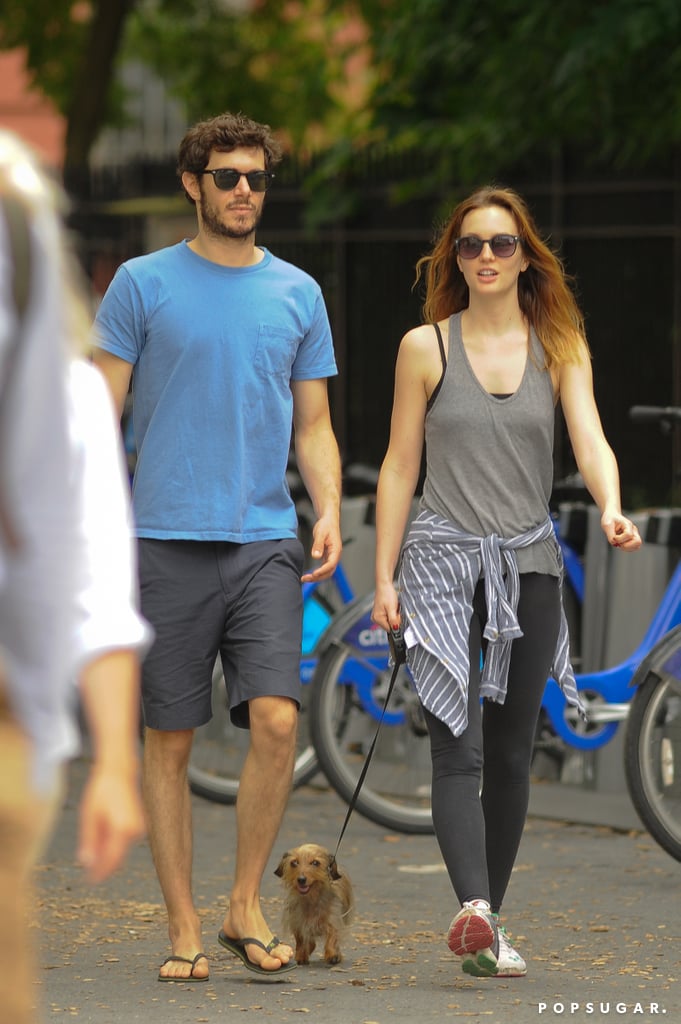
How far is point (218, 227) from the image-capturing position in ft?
16.9

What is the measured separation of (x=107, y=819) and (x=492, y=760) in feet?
9.55

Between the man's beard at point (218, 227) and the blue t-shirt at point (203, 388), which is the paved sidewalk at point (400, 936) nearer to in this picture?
the blue t-shirt at point (203, 388)

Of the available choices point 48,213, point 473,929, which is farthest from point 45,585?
point 473,929

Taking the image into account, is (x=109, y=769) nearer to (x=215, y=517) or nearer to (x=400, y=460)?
(x=215, y=517)

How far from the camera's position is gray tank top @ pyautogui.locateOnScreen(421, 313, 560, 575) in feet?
16.6

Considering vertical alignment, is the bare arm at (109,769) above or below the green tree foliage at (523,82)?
below

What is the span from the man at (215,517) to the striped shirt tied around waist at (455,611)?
0.29 metres

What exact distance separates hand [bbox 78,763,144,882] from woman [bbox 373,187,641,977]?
2.66 m

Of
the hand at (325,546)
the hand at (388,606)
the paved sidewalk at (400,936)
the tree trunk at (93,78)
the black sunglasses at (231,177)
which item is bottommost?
the paved sidewalk at (400,936)

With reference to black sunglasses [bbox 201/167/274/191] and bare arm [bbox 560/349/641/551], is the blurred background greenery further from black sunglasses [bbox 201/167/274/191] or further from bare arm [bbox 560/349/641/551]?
black sunglasses [bbox 201/167/274/191]

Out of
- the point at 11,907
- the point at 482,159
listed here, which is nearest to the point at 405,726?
the point at 11,907

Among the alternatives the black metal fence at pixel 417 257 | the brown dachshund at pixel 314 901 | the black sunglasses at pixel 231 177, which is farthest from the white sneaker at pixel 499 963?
the black metal fence at pixel 417 257

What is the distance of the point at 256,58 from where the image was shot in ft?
70.6

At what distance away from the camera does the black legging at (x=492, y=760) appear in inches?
195
